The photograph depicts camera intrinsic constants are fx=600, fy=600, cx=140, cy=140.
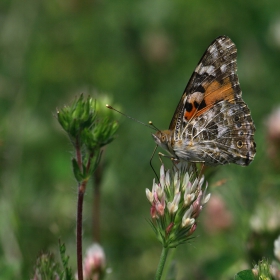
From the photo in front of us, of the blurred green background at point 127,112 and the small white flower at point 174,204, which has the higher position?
the blurred green background at point 127,112

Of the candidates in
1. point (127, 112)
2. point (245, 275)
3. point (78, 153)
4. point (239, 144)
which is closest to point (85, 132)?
point (78, 153)

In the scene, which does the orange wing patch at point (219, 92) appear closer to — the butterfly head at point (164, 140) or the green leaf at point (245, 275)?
the butterfly head at point (164, 140)

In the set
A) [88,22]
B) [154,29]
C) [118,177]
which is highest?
[88,22]

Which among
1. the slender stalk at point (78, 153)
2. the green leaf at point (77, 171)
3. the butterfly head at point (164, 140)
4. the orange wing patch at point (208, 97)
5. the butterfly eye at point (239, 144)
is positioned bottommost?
the green leaf at point (77, 171)

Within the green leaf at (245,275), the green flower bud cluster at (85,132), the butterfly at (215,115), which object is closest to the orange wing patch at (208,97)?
the butterfly at (215,115)

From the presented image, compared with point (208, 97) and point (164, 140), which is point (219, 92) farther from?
point (164, 140)

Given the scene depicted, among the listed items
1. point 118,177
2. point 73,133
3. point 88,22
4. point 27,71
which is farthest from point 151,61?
point 73,133

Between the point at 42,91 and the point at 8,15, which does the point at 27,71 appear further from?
the point at 8,15

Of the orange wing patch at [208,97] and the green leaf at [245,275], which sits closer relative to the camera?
the green leaf at [245,275]
